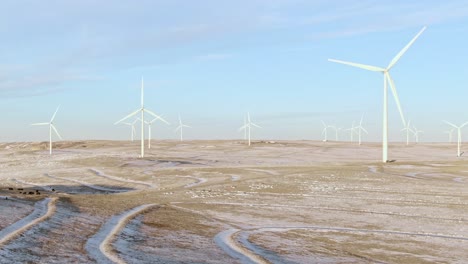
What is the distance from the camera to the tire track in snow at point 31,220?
57.3 feet

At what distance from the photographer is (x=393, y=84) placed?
67.4 m

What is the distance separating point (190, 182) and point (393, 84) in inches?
1217

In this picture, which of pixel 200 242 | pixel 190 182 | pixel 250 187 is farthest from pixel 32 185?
pixel 200 242

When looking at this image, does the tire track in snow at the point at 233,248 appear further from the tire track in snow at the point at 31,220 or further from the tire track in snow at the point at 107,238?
the tire track in snow at the point at 31,220

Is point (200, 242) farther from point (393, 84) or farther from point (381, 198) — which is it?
point (393, 84)

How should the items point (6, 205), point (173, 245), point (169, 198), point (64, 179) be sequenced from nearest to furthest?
point (173, 245) < point (6, 205) < point (169, 198) < point (64, 179)

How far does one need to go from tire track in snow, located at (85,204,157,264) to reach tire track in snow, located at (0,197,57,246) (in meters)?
2.24

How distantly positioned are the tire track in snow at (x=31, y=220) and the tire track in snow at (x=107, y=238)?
2.24 meters

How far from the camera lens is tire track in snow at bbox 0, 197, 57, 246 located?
1745 centimetres

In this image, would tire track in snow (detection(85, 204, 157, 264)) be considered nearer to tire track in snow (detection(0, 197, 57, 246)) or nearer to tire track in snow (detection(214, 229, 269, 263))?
tire track in snow (detection(0, 197, 57, 246))

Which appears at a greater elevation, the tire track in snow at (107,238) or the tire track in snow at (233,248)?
the tire track in snow at (107,238)

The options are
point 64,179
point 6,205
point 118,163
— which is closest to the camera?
point 6,205

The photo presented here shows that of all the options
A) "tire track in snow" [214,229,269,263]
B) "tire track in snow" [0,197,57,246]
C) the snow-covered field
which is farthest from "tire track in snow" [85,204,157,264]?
"tire track in snow" [214,229,269,263]

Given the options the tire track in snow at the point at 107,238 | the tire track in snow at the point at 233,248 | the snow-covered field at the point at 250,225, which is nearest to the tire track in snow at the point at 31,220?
the snow-covered field at the point at 250,225
